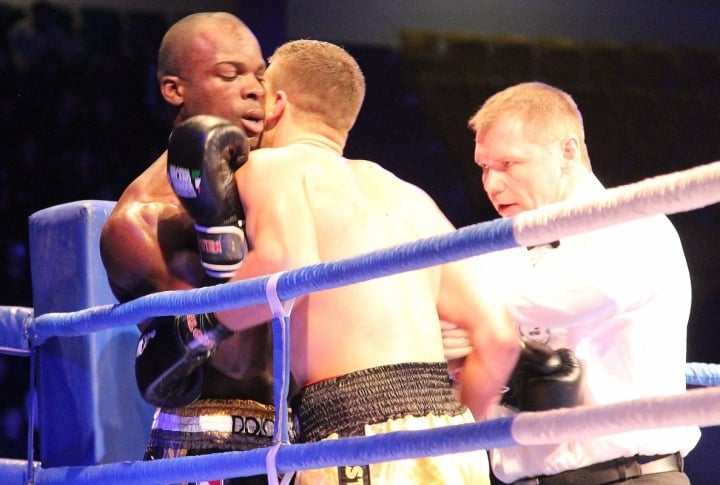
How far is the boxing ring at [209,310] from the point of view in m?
1.17

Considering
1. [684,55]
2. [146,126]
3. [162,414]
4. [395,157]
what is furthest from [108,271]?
[684,55]

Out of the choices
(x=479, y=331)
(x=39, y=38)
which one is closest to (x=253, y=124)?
(x=479, y=331)

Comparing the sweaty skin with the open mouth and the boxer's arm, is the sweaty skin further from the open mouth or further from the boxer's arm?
the boxer's arm

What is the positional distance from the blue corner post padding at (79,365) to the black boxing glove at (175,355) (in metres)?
0.29

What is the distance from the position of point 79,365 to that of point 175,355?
429mm

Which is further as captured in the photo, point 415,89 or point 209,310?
point 415,89

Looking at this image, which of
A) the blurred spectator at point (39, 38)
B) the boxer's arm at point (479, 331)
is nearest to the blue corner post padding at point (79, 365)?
the boxer's arm at point (479, 331)

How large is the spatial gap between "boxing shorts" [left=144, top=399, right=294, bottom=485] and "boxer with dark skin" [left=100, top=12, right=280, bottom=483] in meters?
0.02

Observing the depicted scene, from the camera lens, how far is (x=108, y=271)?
6.87 feet

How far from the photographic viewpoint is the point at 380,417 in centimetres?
176

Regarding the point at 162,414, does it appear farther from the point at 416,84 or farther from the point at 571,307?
the point at 416,84

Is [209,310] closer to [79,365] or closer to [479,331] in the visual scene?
[479,331]

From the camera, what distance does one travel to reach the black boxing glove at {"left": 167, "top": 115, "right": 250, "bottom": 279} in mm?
1822

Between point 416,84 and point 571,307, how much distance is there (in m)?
5.08
